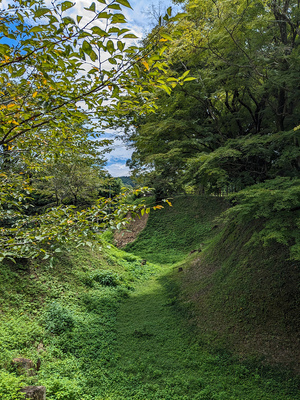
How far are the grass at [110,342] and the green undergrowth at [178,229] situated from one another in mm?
5142

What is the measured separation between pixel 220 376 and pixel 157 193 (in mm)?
15467

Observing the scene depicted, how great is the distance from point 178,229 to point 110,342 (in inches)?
446

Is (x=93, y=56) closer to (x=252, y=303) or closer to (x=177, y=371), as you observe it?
(x=177, y=371)

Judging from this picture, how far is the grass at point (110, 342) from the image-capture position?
4129mm

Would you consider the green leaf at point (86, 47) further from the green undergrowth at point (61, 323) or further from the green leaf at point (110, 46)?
the green undergrowth at point (61, 323)

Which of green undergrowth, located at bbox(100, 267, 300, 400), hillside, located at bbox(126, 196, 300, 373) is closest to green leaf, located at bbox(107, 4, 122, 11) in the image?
hillside, located at bbox(126, 196, 300, 373)

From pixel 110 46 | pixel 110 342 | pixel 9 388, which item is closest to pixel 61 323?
pixel 110 342

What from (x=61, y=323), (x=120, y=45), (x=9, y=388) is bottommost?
(x=61, y=323)

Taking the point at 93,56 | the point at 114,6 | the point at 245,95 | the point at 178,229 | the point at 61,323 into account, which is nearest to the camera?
the point at 114,6

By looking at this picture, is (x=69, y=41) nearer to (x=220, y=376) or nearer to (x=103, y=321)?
(x=220, y=376)

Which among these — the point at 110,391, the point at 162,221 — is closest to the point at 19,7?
the point at 110,391

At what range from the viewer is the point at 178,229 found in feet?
55.1

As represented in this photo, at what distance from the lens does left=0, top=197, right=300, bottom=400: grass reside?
4.13m

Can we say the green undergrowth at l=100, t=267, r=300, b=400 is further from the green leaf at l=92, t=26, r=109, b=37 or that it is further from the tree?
the green leaf at l=92, t=26, r=109, b=37
